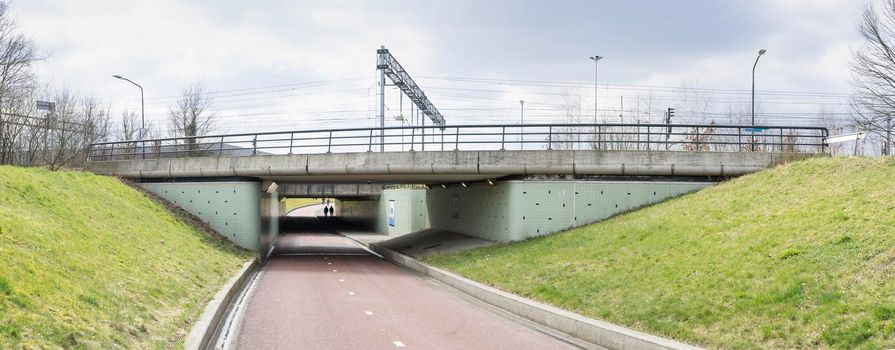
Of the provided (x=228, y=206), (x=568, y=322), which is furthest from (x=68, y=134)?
(x=568, y=322)

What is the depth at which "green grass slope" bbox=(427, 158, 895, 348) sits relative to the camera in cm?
808

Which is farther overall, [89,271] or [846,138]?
[846,138]

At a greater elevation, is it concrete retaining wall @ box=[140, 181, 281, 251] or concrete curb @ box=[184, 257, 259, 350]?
concrete retaining wall @ box=[140, 181, 281, 251]

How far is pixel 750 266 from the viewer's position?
10281 mm

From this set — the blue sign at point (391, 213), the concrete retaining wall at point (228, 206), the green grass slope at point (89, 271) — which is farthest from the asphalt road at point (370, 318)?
the blue sign at point (391, 213)

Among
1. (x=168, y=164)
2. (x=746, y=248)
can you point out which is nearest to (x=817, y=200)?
(x=746, y=248)

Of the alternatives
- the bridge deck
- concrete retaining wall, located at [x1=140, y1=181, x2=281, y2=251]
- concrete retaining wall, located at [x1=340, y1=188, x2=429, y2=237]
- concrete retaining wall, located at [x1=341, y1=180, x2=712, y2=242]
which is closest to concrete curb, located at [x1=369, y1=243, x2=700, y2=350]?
concrete retaining wall, located at [x1=341, y1=180, x2=712, y2=242]

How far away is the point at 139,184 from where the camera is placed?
2756 centimetres

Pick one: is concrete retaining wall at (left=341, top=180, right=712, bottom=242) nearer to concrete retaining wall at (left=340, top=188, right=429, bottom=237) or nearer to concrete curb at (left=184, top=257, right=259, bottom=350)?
concrete curb at (left=184, top=257, right=259, bottom=350)

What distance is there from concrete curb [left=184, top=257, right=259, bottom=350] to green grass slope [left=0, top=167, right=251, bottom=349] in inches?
7.6

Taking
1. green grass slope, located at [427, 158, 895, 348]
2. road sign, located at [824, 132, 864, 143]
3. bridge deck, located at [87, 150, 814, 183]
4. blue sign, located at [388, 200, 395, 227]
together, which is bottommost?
blue sign, located at [388, 200, 395, 227]

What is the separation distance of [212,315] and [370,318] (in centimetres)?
280

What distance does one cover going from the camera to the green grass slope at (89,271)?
727 cm

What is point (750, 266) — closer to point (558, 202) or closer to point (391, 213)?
point (558, 202)
